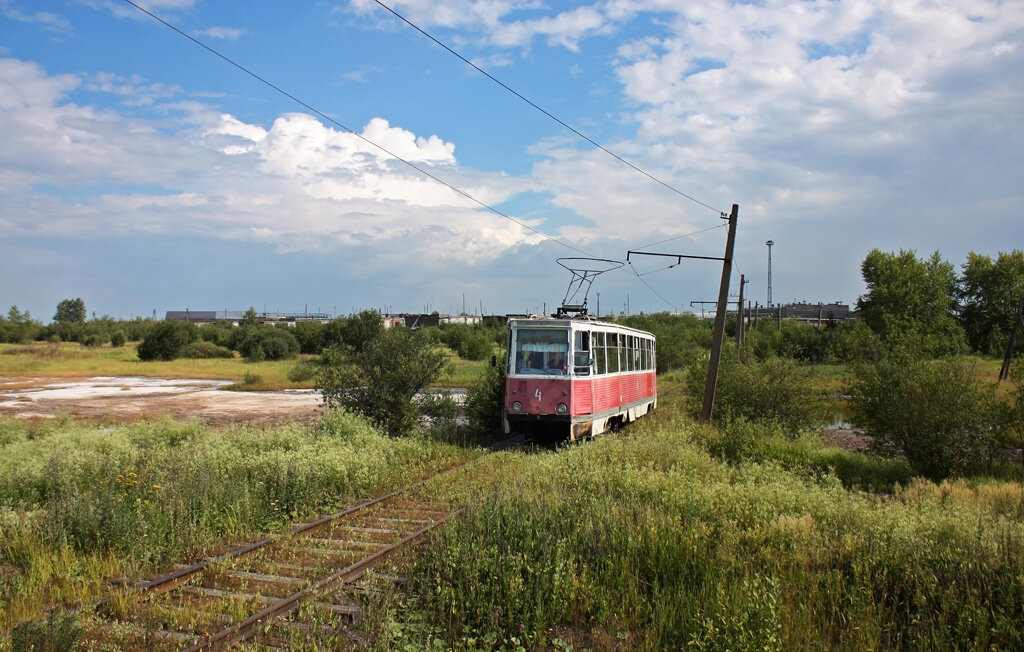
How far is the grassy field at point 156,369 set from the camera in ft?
150

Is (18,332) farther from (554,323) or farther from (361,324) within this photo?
(554,323)

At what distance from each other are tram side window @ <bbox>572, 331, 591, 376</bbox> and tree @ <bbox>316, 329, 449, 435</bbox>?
3348 millimetres

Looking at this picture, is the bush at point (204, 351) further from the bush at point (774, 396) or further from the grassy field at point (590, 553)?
the grassy field at point (590, 553)

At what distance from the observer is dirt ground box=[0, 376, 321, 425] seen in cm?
2556

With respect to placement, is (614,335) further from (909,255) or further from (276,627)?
(909,255)

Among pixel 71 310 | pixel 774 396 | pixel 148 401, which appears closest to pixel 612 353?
pixel 774 396

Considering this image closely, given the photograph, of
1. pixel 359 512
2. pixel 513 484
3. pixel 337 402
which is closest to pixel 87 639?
pixel 359 512

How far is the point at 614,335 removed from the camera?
18.7 m

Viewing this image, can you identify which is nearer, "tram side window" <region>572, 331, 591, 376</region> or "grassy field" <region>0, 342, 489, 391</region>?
"tram side window" <region>572, 331, 591, 376</region>

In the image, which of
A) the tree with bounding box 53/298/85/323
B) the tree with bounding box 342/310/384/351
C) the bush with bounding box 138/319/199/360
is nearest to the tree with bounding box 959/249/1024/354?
the tree with bounding box 342/310/384/351

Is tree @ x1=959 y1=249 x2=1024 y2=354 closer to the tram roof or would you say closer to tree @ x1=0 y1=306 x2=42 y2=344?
the tram roof

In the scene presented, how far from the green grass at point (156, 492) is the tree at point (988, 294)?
8520cm

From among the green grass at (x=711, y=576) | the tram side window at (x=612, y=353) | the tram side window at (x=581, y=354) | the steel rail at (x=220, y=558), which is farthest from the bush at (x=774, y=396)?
the green grass at (x=711, y=576)

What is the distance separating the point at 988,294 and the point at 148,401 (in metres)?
87.4
